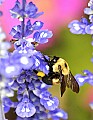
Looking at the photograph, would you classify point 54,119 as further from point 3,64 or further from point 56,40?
point 56,40

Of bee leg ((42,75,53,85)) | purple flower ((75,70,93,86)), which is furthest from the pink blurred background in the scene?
bee leg ((42,75,53,85))

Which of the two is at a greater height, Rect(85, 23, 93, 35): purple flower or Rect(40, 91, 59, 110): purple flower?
Rect(85, 23, 93, 35): purple flower

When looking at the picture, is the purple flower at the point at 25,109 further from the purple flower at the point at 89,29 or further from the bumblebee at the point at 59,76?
the purple flower at the point at 89,29

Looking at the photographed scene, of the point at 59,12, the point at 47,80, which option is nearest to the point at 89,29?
the point at 47,80

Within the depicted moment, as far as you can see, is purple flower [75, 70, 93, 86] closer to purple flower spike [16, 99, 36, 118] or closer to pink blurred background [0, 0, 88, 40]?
purple flower spike [16, 99, 36, 118]

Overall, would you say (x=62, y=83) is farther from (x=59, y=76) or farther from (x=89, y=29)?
(x=89, y=29)

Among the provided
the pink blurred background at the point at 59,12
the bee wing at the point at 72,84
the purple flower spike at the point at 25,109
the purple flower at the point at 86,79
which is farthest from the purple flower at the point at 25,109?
the pink blurred background at the point at 59,12

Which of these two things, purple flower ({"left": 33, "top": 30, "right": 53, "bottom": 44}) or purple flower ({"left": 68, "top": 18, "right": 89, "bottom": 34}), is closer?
purple flower ({"left": 33, "top": 30, "right": 53, "bottom": 44})

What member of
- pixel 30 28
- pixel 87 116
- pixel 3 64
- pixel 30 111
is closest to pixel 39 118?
pixel 30 111
